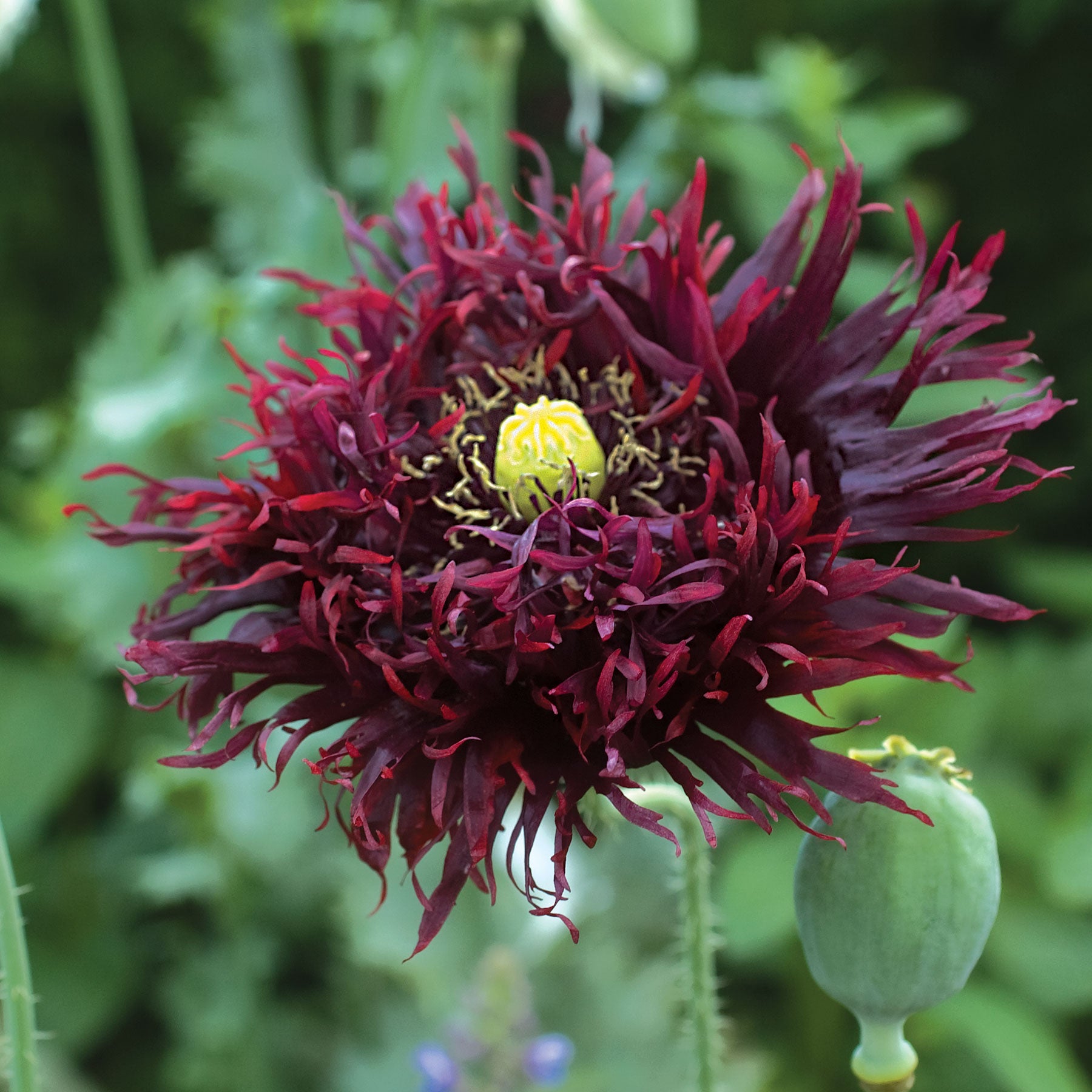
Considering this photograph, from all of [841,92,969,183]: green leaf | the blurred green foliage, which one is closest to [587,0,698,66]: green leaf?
the blurred green foliage

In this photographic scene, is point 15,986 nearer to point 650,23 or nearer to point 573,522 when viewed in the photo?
point 573,522

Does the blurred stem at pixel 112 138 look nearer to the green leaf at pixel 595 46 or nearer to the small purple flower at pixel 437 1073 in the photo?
the green leaf at pixel 595 46

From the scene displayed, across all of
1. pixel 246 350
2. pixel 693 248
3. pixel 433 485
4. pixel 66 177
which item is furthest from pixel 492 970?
pixel 66 177

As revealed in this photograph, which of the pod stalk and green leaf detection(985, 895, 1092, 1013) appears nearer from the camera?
the pod stalk

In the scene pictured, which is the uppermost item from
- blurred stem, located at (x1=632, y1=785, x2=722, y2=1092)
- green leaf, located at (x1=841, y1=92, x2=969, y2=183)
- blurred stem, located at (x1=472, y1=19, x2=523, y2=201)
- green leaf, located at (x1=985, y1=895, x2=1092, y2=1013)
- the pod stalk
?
blurred stem, located at (x1=472, y1=19, x2=523, y2=201)

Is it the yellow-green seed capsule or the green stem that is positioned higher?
the yellow-green seed capsule

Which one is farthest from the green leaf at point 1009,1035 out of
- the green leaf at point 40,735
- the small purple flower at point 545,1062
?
the green leaf at point 40,735

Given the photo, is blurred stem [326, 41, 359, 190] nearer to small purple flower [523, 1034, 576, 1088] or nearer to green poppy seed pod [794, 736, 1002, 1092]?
small purple flower [523, 1034, 576, 1088]
